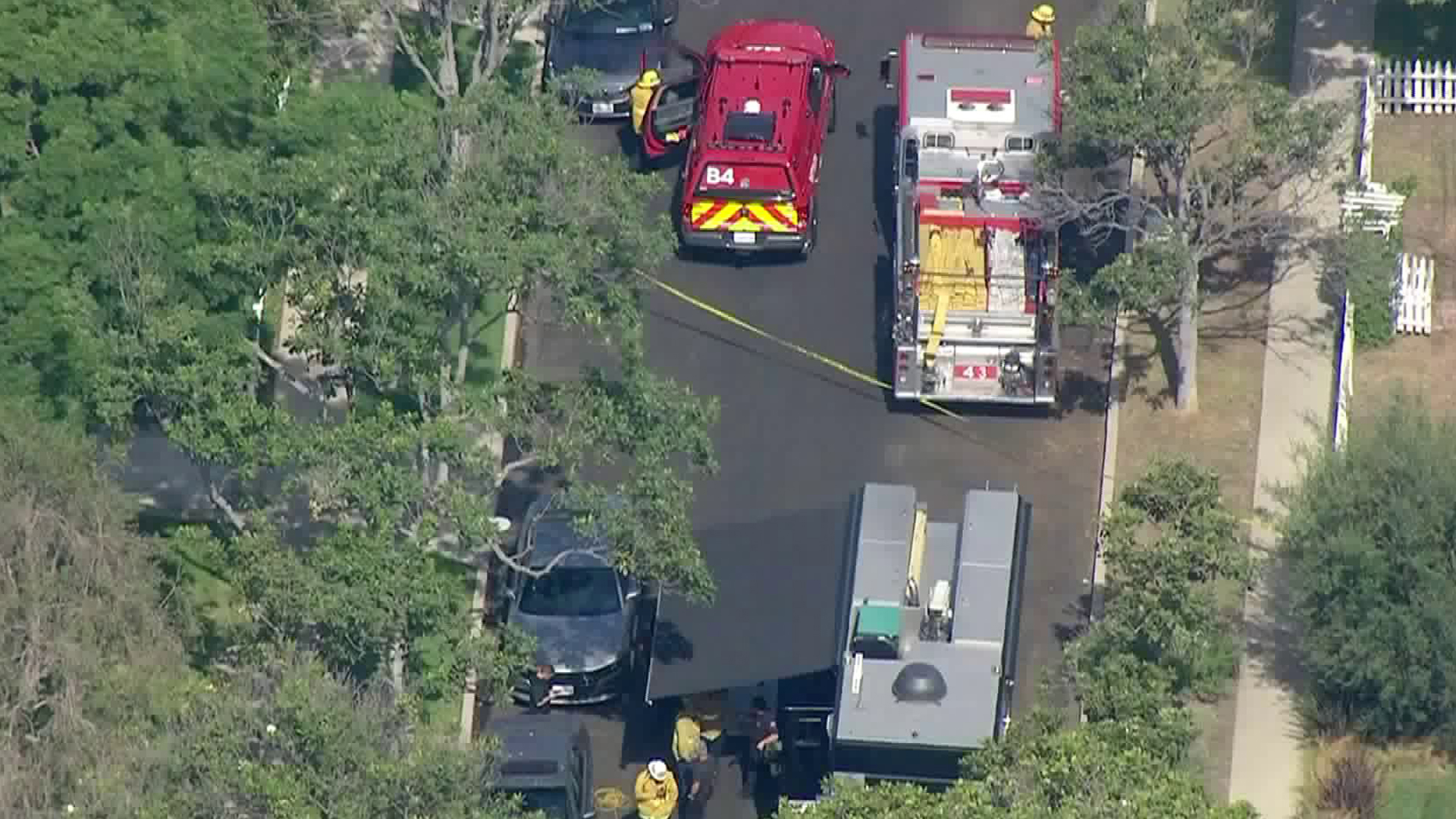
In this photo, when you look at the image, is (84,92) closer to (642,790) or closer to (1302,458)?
(642,790)

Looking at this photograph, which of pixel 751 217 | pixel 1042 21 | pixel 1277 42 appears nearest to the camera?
pixel 751 217

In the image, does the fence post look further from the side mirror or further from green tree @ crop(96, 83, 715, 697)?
green tree @ crop(96, 83, 715, 697)

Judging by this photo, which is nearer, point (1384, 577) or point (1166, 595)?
point (1166, 595)

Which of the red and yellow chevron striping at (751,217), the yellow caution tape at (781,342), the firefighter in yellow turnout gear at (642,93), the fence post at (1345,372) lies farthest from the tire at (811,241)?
the fence post at (1345,372)

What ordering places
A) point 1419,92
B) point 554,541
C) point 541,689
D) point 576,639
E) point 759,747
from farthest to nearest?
1. point 1419,92
2. point 554,541
3. point 576,639
4. point 541,689
5. point 759,747

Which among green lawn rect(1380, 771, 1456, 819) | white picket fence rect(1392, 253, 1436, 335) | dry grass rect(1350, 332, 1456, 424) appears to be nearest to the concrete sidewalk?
dry grass rect(1350, 332, 1456, 424)

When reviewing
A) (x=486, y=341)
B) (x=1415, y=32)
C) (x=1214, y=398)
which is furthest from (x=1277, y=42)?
(x=486, y=341)

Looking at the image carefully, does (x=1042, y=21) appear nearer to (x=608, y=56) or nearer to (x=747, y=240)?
(x=747, y=240)

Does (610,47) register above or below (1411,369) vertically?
above
